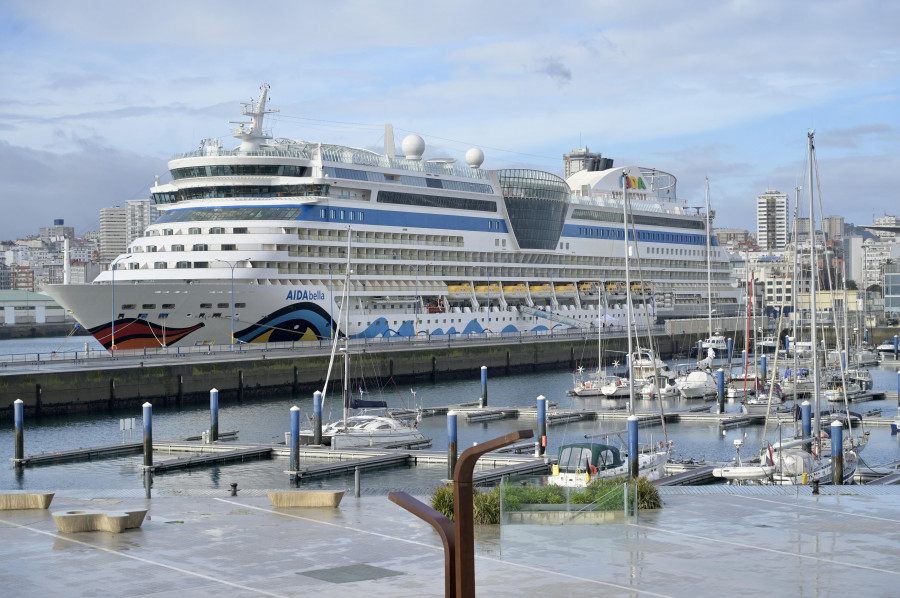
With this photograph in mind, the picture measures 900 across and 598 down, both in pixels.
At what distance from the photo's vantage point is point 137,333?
2124 inches

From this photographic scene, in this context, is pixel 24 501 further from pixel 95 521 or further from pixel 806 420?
pixel 806 420

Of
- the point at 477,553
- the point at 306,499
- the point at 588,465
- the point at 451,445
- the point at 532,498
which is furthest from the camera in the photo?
the point at 451,445

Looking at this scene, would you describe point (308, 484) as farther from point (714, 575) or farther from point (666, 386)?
point (666, 386)

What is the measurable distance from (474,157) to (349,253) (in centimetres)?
2977

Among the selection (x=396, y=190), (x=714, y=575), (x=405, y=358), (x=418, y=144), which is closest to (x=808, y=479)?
(x=714, y=575)

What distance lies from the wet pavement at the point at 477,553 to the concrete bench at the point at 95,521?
189 millimetres

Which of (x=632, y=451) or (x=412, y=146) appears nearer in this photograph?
(x=632, y=451)

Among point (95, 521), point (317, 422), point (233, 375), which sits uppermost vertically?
point (233, 375)

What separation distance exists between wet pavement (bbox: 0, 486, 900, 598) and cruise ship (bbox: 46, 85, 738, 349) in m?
26.3

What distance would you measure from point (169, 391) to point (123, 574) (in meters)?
34.0

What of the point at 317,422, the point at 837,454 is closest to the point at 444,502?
the point at 837,454

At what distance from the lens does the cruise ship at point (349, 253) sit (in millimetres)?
54812

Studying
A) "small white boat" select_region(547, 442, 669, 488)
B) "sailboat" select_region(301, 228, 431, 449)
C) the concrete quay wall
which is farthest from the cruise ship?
"small white boat" select_region(547, 442, 669, 488)

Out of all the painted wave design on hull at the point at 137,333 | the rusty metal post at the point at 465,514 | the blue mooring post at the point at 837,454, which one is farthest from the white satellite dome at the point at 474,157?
the rusty metal post at the point at 465,514
